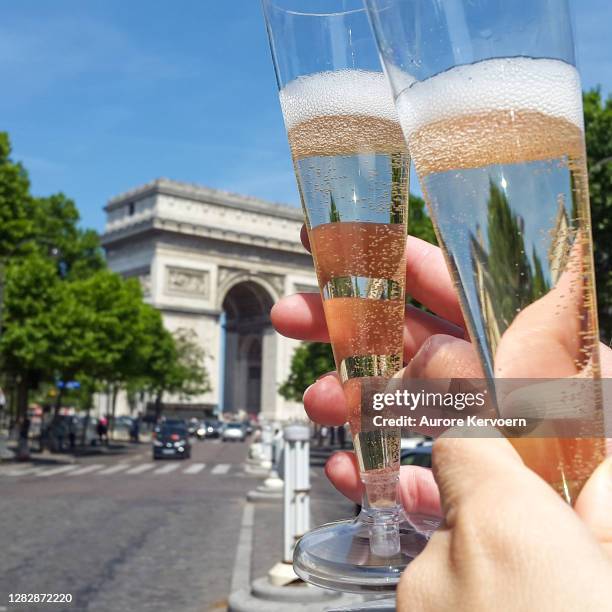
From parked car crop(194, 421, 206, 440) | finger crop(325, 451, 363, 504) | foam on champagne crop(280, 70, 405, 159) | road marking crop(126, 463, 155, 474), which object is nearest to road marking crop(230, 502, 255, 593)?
finger crop(325, 451, 363, 504)

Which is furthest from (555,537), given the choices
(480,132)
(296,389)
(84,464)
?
(296,389)

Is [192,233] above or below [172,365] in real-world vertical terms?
above

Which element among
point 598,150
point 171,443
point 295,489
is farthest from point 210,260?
point 295,489

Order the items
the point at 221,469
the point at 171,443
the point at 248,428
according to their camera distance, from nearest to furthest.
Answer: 1. the point at 221,469
2. the point at 171,443
3. the point at 248,428

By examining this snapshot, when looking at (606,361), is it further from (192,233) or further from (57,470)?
(192,233)

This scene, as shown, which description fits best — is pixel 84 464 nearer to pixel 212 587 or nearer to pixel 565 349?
pixel 212 587

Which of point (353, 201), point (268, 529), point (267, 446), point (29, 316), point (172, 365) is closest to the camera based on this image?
point (353, 201)
